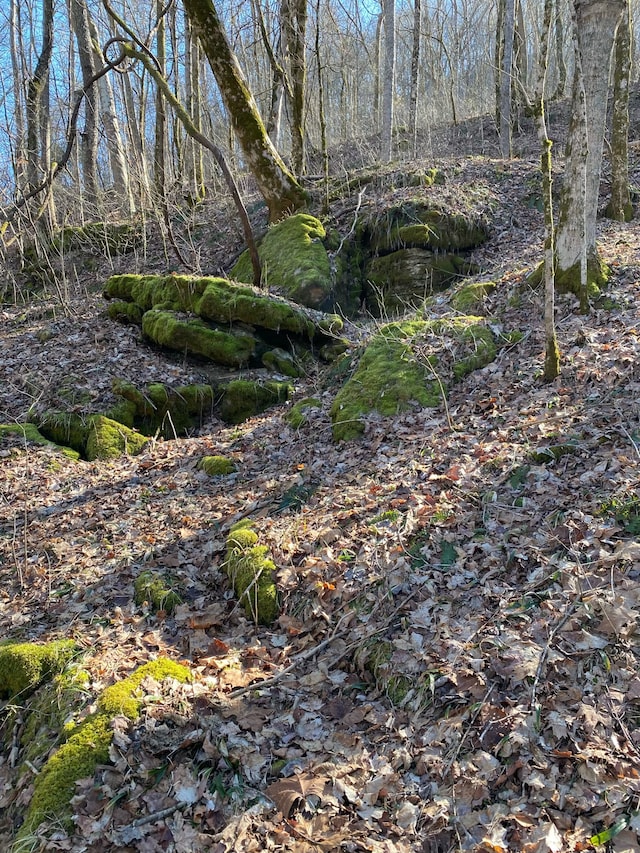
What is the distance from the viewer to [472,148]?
19344 millimetres

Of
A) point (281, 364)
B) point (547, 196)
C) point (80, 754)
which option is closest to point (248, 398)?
point (281, 364)

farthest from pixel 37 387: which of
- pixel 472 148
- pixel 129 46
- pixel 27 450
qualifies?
pixel 472 148

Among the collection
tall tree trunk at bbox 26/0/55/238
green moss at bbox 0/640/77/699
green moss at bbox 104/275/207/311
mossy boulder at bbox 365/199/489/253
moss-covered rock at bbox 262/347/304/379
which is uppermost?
tall tree trunk at bbox 26/0/55/238

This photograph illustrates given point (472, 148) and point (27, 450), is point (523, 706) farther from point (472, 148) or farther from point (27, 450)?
point (472, 148)

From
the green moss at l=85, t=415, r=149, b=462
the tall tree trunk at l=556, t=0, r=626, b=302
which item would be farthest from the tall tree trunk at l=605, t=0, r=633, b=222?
the green moss at l=85, t=415, r=149, b=462

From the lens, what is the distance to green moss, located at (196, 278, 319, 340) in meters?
8.98

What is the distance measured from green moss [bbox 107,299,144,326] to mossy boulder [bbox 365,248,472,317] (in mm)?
4220

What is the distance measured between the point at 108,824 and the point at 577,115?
7.65 m

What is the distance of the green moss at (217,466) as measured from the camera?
21.6 feet

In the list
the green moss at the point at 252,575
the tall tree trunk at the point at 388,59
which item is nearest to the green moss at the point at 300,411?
the green moss at the point at 252,575

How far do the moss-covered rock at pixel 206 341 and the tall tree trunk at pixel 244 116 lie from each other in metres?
4.13

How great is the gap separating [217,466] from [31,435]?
9.04ft

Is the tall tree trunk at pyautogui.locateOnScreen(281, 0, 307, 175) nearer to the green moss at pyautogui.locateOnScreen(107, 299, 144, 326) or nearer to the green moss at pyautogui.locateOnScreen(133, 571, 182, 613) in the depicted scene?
the green moss at pyautogui.locateOnScreen(107, 299, 144, 326)

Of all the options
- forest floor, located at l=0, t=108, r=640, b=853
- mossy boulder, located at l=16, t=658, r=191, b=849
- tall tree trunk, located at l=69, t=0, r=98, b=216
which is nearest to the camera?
forest floor, located at l=0, t=108, r=640, b=853
